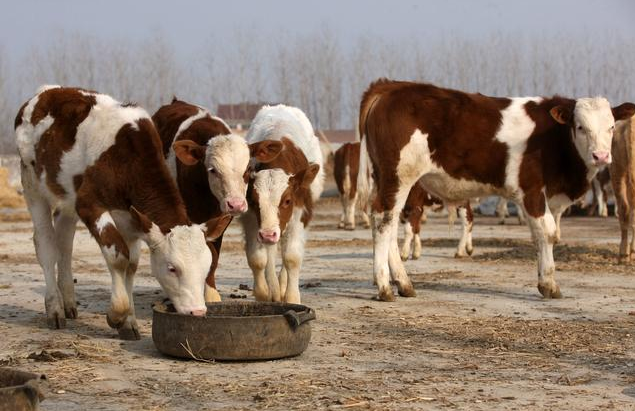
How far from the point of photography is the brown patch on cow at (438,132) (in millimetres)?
11375

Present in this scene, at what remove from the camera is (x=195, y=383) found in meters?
6.91

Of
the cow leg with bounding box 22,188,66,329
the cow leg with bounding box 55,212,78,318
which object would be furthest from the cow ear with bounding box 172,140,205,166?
the cow leg with bounding box 22,188,66,329

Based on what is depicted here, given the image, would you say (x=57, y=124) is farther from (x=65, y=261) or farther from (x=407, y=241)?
(x=407, y=241)

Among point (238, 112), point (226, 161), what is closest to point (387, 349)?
point (226, 161)

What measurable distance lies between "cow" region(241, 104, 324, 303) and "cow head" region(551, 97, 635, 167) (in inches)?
119

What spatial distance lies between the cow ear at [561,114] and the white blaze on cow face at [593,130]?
67mm

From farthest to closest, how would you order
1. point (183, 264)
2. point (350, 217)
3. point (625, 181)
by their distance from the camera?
point (350, 217) → point (625, 181) → point (183, 264)

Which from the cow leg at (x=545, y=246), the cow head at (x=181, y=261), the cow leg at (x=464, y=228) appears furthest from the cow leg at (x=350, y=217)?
the cow head at (x=181, y=261)

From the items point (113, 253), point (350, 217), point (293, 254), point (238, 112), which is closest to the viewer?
point (113, 253)

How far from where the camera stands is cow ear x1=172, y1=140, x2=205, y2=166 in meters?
9.47

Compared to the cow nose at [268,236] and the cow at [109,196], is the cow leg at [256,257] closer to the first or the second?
the cow nose at [268,236]

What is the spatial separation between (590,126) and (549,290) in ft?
6.29

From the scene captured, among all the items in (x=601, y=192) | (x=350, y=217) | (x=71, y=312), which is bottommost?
(x=350, y=217)

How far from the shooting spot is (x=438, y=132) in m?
11.4
